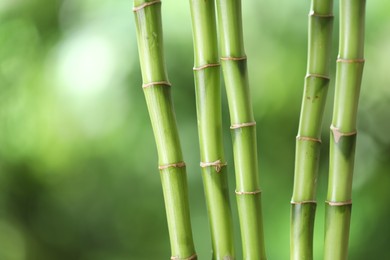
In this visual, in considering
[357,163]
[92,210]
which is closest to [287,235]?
[357,163]

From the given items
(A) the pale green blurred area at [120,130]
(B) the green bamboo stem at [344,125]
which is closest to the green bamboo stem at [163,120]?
(B) the green bamboo stem at [344,125]

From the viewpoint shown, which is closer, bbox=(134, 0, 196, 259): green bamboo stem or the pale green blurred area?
bbox=(134, 0, 196, 259): green bamboo stem

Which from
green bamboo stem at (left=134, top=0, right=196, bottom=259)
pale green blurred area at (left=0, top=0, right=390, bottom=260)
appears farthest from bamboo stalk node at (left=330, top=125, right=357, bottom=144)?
pale green blurred area at (left=0, top=0, right=390, bottom=260)

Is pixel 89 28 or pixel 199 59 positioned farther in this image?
pixel 89 28

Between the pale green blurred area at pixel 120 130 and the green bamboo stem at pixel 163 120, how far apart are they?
207 millimetres

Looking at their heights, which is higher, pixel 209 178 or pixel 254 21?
pixel 254 21

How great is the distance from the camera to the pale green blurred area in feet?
2.13

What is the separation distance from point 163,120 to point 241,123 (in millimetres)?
55

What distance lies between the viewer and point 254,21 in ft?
2.15

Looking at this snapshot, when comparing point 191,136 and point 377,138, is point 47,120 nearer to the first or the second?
point 191,136

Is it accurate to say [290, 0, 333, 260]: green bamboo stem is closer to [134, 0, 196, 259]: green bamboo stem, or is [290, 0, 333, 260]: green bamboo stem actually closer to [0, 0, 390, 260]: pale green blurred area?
[134, 0, 196, 259]: green bamboo stem

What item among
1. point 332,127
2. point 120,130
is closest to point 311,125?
point 332,127

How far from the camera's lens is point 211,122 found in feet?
1.45

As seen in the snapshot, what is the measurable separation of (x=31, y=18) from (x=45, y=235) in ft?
0.80
